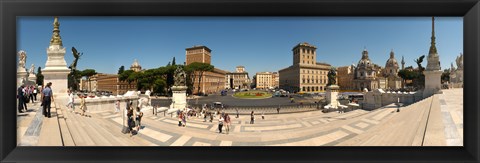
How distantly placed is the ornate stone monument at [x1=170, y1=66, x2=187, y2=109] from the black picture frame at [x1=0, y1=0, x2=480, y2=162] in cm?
613

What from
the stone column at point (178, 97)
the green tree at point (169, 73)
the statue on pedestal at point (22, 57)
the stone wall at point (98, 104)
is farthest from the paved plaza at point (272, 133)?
the green tree at point (169, 73)

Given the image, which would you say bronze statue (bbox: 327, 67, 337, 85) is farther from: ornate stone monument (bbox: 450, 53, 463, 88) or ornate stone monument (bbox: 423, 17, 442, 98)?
ornate stone monument (bbox: 450, 53, 463, 88)

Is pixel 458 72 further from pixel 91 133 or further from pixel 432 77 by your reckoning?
pixel 91 133

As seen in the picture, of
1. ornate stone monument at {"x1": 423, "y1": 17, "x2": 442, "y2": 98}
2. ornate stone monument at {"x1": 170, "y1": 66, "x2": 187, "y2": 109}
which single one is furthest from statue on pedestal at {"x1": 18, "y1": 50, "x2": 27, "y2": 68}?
ornate stone monument at {"x1": 423, "y1": 17, "x2": 442, "y2": 98}

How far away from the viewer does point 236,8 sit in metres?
2.80

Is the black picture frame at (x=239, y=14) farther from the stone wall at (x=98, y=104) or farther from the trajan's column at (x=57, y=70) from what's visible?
the stone wall at (x=98, y=104)

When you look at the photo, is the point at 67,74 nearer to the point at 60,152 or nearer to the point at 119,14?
the point at 60,152

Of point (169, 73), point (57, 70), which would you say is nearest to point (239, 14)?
point (57, 70)

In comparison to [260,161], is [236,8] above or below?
above

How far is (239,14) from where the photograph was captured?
9.40 feet

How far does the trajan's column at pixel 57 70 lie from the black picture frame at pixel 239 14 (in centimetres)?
256

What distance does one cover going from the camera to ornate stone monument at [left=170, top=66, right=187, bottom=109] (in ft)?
30.5
